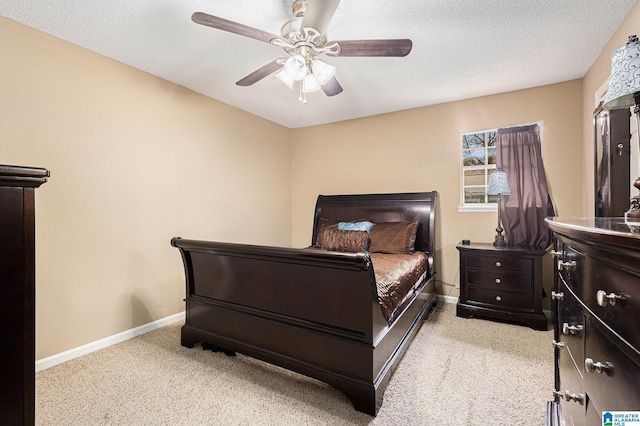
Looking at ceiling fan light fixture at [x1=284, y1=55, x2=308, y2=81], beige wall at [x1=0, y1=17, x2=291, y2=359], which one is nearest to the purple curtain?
ceiling fan light fixture at [x1=284, y1=55, x2=308, y2=81]

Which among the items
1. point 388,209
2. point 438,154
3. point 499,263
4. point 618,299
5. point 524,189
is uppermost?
point 438,154

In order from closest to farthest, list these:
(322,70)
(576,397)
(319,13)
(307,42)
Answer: (576,397) → (319,13) → (307,42) → (322,70)

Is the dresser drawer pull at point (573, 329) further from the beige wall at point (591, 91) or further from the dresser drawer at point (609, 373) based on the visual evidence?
the beige wall at point (591, 91)

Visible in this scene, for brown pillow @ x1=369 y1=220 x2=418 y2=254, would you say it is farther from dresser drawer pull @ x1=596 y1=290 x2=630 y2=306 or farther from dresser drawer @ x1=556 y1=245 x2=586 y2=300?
dresser drawer pull @ x1=596 y1=290 x2=630 y2=306

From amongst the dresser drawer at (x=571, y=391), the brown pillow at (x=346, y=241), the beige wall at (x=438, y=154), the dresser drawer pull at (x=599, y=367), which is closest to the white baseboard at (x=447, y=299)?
the beige wall at (x=438, y=154)

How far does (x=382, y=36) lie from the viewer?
2252mm

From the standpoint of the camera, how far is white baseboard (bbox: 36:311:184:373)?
220 centimetres

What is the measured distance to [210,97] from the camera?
3471mm

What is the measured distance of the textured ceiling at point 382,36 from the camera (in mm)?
1949

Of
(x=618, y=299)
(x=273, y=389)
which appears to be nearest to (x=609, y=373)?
(x=618, y=299)

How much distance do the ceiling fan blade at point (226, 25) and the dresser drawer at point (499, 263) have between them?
2.82 m

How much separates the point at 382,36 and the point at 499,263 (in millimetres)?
2420

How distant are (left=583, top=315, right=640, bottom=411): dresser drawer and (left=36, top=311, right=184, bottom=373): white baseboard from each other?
10.4 feet

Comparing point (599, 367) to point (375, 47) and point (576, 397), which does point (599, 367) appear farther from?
point (375, 47)
